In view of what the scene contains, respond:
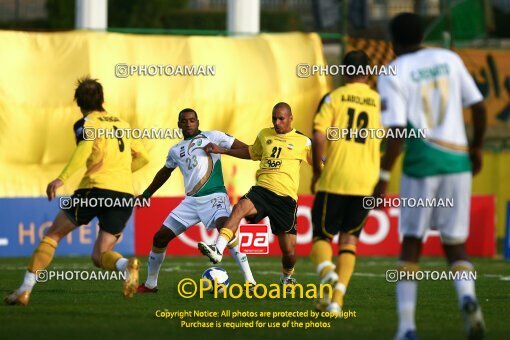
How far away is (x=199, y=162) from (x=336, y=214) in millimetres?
3090

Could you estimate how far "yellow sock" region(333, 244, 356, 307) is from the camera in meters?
11.2

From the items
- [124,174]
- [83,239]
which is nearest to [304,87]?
[83,239]

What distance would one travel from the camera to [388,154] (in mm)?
9383

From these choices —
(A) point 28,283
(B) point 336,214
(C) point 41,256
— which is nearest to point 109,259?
(C) point 41,256

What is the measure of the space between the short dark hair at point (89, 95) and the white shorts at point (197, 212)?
1.79 meters

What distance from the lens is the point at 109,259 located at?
1295cm

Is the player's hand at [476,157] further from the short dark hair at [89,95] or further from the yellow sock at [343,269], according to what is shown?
the short dark hair at [89,95]

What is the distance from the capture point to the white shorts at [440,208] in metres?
9.48

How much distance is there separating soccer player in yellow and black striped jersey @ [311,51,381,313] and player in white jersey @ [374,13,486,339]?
5.93 feet

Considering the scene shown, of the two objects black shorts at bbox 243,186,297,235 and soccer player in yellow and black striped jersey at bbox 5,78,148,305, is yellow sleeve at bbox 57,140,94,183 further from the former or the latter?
black shorts at bbox 243,186,297,235

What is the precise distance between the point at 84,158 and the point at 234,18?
51.8ft

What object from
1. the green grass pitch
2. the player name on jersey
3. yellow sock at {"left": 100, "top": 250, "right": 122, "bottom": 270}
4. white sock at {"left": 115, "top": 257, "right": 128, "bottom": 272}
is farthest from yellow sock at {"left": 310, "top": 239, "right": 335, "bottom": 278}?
yellow sock at {"left": 100, "top": 250, "right": 122, "bottom": 270}

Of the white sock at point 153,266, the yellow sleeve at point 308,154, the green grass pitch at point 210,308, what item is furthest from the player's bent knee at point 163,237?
the yellow sleeve at point 308,154

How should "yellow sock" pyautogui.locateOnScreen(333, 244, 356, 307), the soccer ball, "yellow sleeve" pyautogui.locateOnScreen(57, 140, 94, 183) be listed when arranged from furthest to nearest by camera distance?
1. the soccer ball
2. "yellow sleeve" pyautogui.locateOnScreen(57, 140, 94, 183)
3. "yellow sock" pyautogui.locateOnScreen(333, 244, 356, 307)
